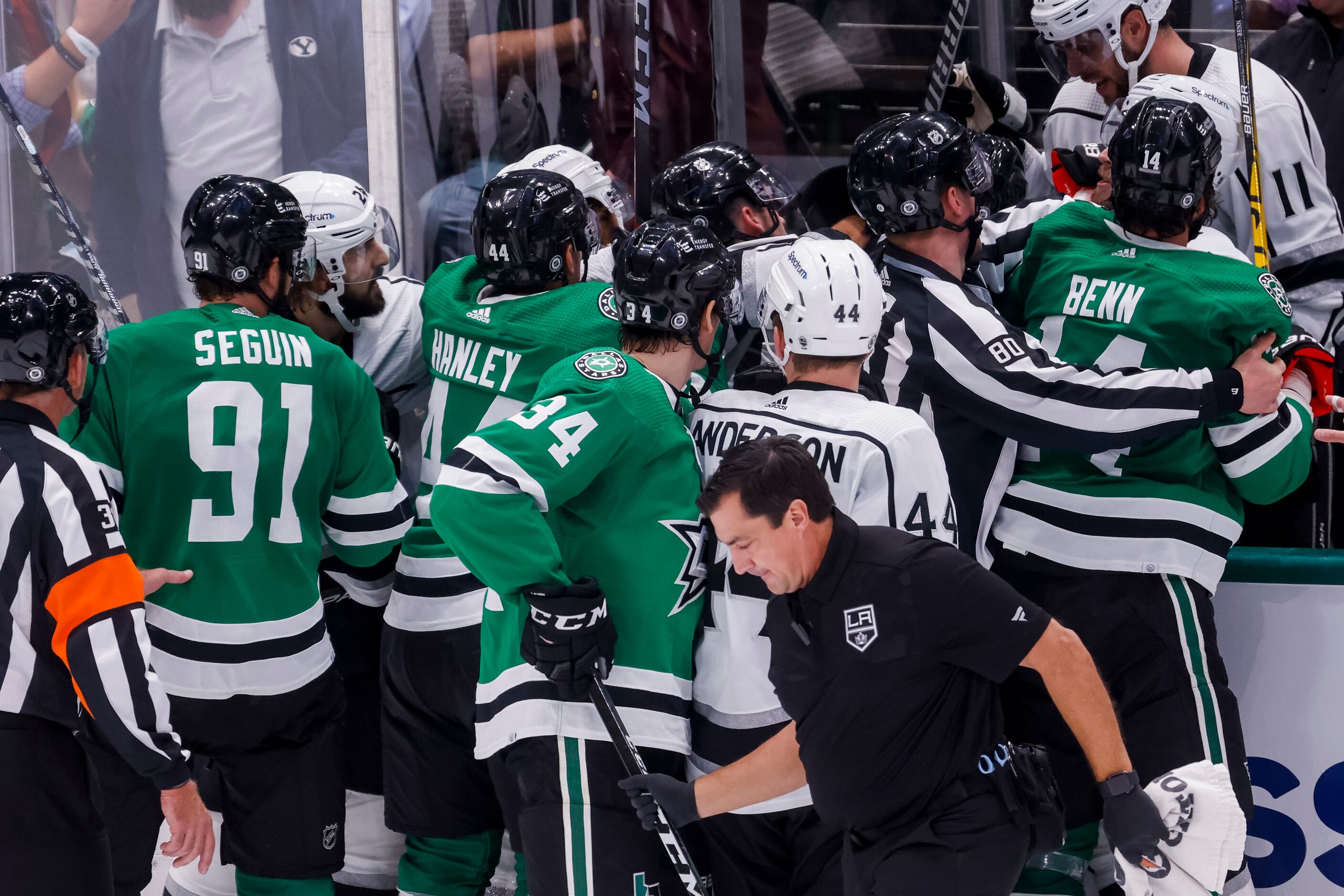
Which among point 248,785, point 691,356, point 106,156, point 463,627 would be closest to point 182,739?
point 248,785

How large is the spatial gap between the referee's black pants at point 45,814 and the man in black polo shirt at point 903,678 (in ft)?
3.90

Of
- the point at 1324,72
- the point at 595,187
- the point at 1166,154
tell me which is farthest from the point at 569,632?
the point at 1324,72

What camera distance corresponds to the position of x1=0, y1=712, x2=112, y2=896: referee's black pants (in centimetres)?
227

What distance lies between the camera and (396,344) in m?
3.38

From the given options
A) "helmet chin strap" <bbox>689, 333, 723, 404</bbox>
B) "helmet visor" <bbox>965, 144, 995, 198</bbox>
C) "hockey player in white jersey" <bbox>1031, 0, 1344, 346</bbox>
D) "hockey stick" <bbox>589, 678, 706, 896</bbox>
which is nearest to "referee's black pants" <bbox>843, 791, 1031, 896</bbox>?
"hockey stick" <bbox>589, 678, 706, 896</bbox>

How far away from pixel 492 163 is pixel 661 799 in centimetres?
329

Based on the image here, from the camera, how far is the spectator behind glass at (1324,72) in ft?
13.7

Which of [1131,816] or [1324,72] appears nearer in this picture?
[1131,816]

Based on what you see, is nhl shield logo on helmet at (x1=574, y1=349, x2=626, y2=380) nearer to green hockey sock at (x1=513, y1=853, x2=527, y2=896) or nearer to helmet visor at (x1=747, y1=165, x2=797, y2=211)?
helmet visor at (x1=747, y1=165, x2=797, y2=211)

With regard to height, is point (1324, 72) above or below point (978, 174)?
above

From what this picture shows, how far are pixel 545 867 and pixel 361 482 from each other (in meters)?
1.01

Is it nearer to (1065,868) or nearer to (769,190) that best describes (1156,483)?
(1065,868)

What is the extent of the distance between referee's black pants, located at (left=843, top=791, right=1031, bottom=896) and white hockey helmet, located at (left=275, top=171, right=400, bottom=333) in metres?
1.95

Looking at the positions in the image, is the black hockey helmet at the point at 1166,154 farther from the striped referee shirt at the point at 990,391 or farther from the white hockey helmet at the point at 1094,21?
the white hockey helmet at the point at 1094,21
